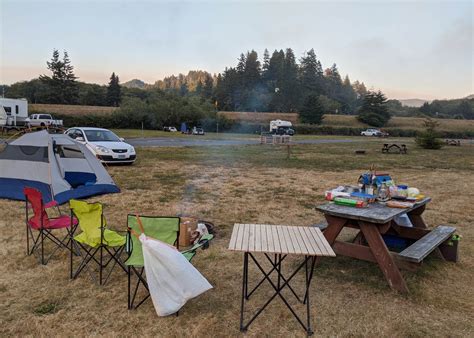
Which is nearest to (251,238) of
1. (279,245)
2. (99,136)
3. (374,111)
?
(279,245)

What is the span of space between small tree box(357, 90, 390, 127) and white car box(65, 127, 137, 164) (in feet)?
179

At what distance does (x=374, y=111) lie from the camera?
60.2m

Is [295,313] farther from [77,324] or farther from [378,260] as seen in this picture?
[77,324]

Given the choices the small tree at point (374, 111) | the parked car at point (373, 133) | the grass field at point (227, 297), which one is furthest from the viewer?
the small tree at point (374, 111)

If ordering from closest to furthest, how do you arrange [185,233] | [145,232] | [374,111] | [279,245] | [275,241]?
[279,245], [275,241], [145,232], [185,233], [374,111]

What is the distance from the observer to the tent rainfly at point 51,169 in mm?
6824

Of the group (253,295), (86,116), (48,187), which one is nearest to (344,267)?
(253,295)

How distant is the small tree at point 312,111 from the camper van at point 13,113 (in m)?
28.9

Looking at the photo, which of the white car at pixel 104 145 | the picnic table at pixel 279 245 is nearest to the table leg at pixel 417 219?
the picnic table at pixel 279 245

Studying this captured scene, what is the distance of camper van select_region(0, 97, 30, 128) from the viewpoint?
2584 cm

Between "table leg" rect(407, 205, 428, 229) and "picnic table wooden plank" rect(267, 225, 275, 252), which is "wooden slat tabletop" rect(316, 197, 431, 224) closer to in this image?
"picnic table wooden plank" rect(267, 225, 275, 252)

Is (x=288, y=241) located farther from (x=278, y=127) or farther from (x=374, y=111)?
(x=374, y=111)

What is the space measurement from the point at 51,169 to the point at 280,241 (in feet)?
17.9

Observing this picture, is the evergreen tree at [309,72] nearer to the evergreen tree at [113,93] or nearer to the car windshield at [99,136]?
the car windshield at [99,136]
